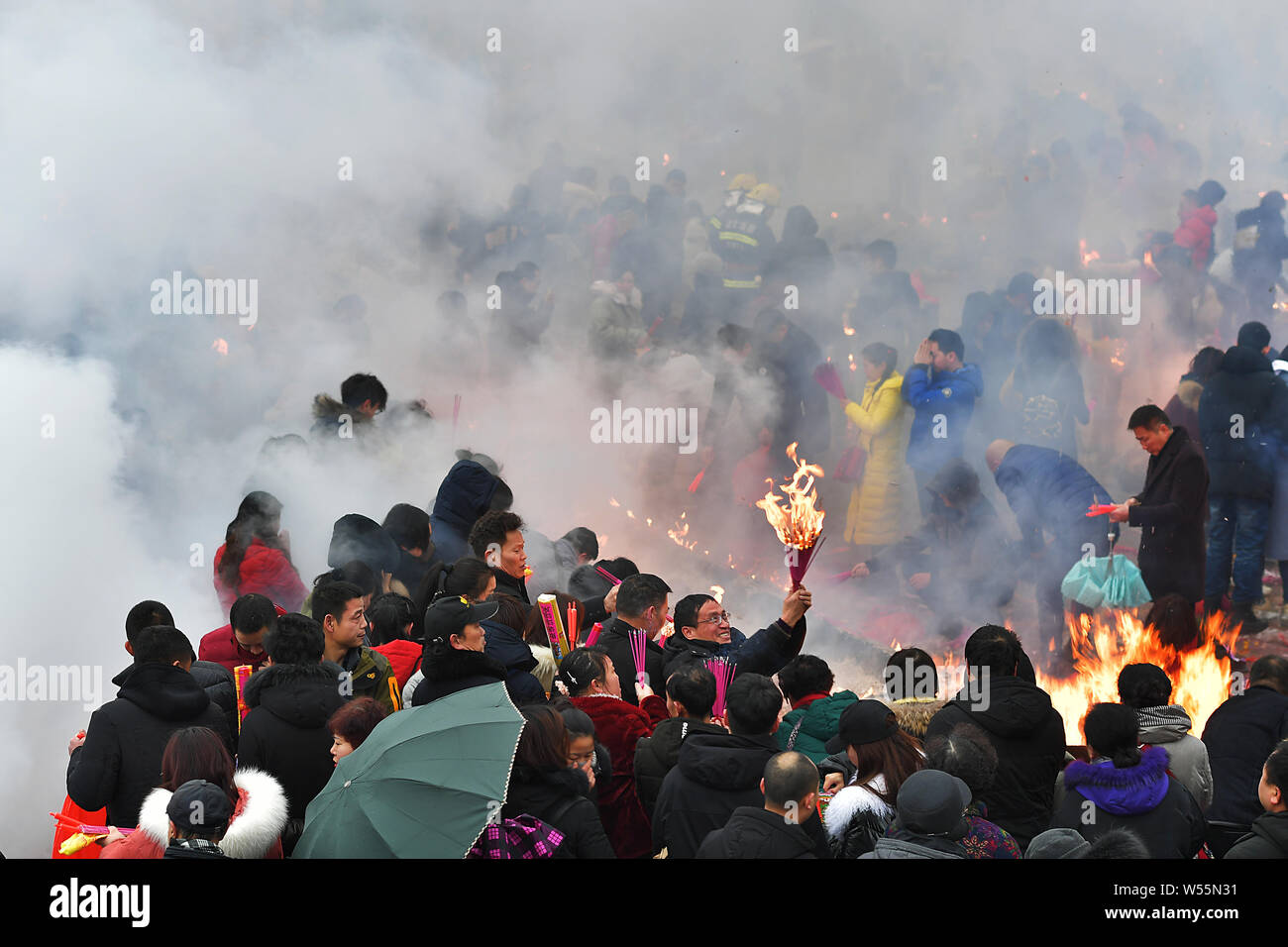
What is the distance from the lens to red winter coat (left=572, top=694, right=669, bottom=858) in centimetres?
391

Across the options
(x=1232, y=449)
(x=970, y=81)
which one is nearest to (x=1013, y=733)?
(x=1232, y=449)

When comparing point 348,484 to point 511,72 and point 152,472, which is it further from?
point 511,72

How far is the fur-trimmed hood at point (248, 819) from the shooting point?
3242 millimetres

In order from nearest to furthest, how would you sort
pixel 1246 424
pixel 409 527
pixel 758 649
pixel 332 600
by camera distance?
1. pixel 332 600
2. pixel 758 649
3. pixel 409 527
4. pixel 1246 424

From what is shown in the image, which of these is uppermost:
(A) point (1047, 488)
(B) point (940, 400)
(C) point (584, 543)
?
(B) point (940, 400)

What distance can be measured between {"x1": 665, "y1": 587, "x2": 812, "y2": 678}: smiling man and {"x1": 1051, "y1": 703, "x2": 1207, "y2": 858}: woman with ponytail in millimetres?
1156

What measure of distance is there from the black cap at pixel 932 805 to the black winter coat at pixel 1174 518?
4184 mm

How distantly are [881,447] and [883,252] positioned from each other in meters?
2.24

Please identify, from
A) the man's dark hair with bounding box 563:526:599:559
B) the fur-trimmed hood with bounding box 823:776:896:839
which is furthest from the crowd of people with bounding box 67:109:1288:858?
the man's dark hair with bounding box 563:526:599:559

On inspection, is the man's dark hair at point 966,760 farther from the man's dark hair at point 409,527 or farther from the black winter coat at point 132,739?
the man's dark hair at point 409,527

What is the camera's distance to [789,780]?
316 cm

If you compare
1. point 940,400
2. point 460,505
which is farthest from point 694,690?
point 940,400

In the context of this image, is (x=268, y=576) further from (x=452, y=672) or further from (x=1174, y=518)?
(x=1174, y=518)

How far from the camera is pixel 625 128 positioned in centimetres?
1059
